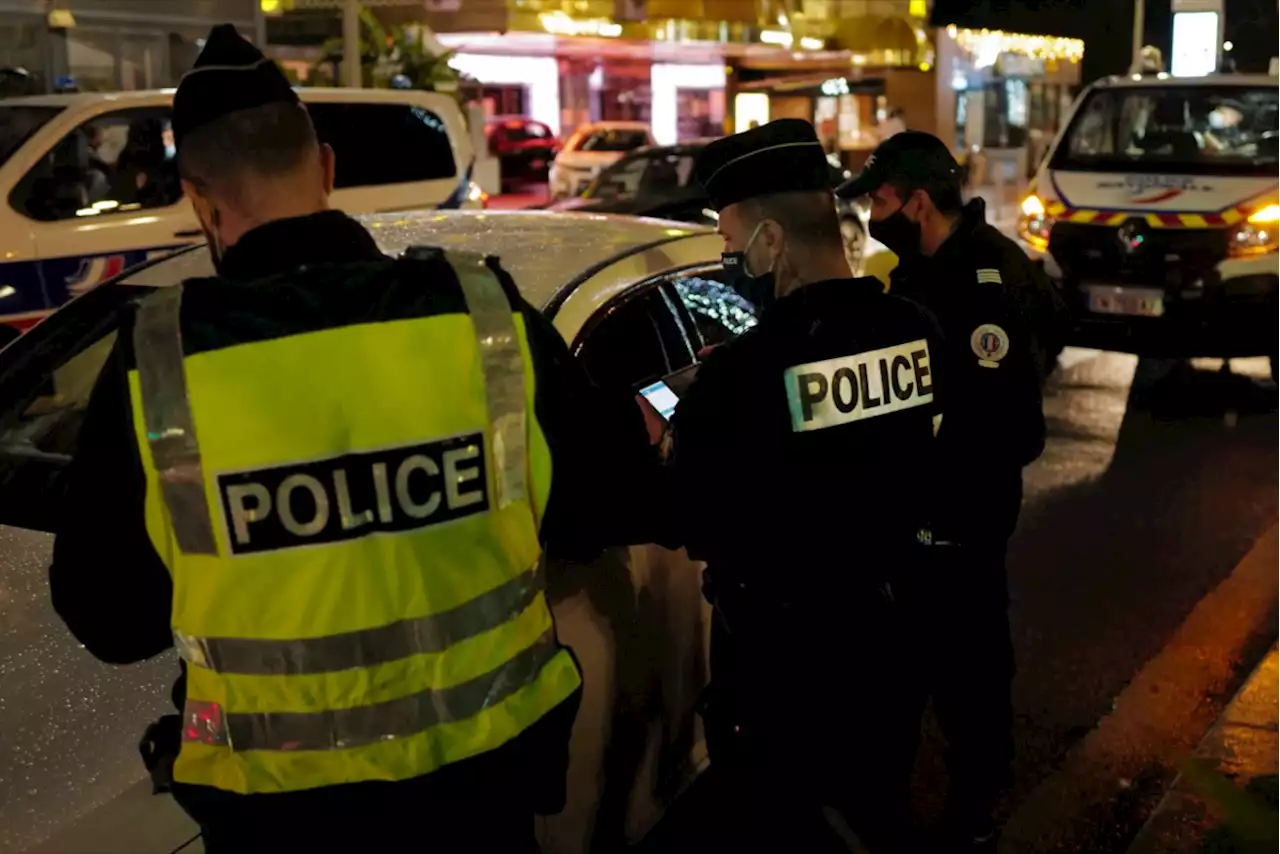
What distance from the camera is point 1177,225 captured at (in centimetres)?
843

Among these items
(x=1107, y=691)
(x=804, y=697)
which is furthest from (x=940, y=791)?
(x=804, y=697)

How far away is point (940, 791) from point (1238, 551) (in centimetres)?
260

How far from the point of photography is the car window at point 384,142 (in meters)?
10.0

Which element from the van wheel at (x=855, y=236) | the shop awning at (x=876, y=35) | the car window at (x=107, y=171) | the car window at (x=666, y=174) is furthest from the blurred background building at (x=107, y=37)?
the shop awning at (x=876, y=35)

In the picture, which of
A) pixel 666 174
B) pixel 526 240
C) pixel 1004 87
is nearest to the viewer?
pixel 526 240

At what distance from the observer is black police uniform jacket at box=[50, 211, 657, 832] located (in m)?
1.63

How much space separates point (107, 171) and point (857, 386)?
7646 mm

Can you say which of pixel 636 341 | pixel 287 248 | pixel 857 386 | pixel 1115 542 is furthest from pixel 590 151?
pixel 287 248

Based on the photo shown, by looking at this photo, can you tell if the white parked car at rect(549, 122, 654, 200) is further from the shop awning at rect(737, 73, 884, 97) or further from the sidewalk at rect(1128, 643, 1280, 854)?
the sidewalk at rect(1128, 643, 1280, 854)

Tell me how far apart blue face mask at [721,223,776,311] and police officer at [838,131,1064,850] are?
72 cm

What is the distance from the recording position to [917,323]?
2531mm

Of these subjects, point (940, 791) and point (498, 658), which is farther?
point (940, 791)

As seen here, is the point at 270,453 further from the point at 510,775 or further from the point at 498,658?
the point at 510,775

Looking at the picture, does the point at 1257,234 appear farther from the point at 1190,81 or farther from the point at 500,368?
the point at 500,368
